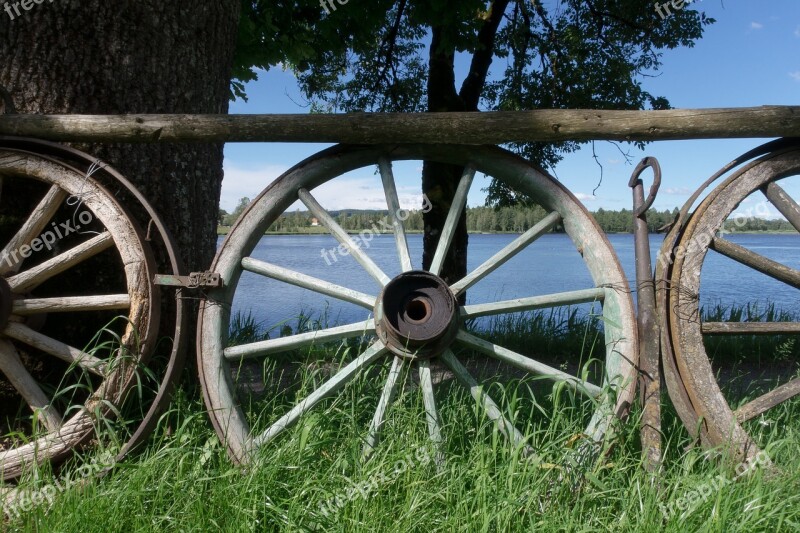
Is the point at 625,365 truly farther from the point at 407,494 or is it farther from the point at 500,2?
the point at 500,2

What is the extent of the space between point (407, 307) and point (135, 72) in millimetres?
1691

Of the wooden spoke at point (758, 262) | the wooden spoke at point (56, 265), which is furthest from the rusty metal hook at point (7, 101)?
the wooden spoke at point (758, 262)

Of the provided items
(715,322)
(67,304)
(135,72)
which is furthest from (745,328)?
(135,72)

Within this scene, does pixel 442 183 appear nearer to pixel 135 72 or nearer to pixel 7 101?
pixel 135 72

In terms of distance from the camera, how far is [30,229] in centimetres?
240

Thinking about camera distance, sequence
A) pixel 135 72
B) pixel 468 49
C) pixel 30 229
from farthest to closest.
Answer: pixel 468 49 → pixel 135 72 → pixel 30 229

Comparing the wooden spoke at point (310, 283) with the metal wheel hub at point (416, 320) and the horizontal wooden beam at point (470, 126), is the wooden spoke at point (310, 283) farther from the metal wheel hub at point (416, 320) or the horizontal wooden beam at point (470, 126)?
the horizontal wooden beam at point (470, 126)

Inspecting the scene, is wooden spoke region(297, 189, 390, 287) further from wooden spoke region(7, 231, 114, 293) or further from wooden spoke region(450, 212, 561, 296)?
wooden spoke region(7, 231, 114, 293)

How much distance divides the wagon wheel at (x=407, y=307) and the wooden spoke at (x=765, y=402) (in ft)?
1.50

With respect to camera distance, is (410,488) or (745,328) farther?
(745,328)

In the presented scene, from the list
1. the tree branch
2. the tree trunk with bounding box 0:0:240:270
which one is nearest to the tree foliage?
the tree branch

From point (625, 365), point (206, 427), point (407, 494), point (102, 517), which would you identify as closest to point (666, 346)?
point (625, 365)

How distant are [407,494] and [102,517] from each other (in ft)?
3.13

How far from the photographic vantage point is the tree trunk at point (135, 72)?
257cm
